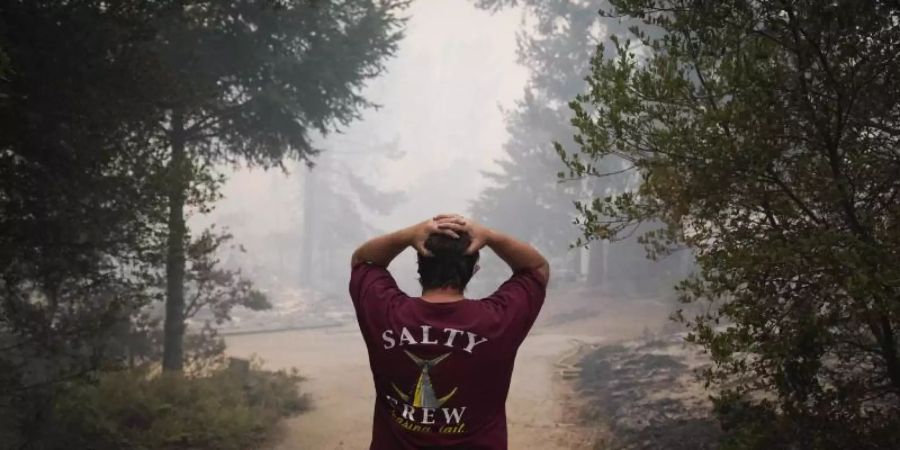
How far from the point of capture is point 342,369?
16.5 meters

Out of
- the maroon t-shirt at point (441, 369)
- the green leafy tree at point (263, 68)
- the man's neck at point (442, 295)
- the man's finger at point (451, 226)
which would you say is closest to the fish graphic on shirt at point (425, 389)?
the maroon t-shirt at point (441, 369)

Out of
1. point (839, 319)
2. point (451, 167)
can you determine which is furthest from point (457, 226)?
point (451, 167)

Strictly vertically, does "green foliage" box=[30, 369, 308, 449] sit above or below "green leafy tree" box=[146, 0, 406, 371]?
below

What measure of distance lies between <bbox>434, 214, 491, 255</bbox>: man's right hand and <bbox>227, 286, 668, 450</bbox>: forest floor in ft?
23.5

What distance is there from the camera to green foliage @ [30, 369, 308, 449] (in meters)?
7.68

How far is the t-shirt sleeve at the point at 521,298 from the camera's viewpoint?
2.26 m

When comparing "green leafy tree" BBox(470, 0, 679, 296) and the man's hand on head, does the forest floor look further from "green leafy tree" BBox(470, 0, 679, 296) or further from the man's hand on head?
the man's hand on head

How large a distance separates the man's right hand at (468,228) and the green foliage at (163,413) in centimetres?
619

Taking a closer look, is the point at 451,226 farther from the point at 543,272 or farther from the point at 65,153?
the point at 65,153

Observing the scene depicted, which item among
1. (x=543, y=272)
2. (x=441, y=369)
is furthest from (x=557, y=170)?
(x=441, y=369)

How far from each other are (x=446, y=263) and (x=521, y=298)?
0.34m

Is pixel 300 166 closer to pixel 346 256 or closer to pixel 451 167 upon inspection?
pixel 346 256

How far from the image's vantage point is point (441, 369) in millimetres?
2090

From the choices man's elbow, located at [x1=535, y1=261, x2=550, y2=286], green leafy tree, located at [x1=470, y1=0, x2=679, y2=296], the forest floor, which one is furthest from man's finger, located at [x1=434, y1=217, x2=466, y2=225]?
green leafy tree, located at [x1=470, y1=0, x2=679, y2=296]
